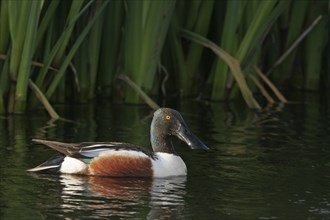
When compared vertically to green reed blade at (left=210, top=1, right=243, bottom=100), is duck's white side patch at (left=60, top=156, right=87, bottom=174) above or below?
below

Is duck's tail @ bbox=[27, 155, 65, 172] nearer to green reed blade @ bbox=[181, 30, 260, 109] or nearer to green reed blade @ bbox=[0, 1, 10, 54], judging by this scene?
green reed blade @ bbox=[0, 1, 10, 54]

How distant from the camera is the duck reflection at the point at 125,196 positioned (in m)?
8.34

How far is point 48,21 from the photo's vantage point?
12.2 meters

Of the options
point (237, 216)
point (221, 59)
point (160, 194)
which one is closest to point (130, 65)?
point (221, 59)

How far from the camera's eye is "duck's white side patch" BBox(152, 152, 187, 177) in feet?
32.6

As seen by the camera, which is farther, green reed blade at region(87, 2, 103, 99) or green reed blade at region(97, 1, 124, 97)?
green reed blade at region(97, 1, 124, 97)

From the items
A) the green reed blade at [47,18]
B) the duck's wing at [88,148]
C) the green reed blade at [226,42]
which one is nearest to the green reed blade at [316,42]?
the green reed blade at [226,42]

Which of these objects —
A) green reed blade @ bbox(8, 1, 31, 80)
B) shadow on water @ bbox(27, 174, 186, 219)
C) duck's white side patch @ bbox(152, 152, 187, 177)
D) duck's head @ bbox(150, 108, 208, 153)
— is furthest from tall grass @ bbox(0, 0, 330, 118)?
shadow on water @ bbox(27, 174, 186, 219)

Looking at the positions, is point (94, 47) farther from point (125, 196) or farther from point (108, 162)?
point (125, 196)

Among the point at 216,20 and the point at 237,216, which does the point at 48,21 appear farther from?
the point at 237,216

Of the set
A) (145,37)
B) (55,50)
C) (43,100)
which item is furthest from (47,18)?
(145,37)

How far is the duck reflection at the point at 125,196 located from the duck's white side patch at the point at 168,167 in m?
0.07

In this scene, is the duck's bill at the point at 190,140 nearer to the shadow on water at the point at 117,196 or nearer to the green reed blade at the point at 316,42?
the shadow on water at the point at 117,196

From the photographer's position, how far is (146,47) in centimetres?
1327
